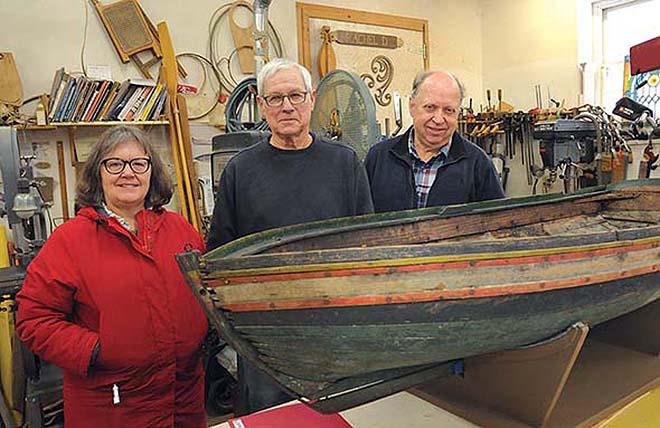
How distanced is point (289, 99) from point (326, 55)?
282 centimetres

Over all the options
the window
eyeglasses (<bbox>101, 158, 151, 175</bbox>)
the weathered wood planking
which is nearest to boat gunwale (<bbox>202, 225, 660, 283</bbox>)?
the weathered wood planking

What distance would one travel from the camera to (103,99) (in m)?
3.31

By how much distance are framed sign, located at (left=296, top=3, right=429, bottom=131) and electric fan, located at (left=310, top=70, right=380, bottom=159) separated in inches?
52.4

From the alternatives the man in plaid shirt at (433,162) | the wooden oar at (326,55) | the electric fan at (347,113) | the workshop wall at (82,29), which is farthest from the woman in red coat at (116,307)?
the wooden oar at (326,55)

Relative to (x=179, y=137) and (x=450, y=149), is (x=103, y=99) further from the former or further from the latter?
(x=450, y=149)

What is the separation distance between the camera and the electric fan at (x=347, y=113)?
2.74 m

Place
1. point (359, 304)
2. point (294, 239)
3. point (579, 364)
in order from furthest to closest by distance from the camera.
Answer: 1. point (579, 364)
2. point (294, 239)
3. point (359, 304)

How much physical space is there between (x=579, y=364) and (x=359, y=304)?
2.74 feet

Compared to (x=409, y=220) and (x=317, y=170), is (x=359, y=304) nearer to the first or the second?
(x=409, y=220)

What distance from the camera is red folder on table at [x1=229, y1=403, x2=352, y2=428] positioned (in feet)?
4.16

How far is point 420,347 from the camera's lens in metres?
1.08

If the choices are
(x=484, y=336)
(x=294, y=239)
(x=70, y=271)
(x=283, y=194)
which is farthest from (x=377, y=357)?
(x=70, y=271)

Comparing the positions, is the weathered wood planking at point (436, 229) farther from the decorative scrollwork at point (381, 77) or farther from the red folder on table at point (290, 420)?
the decorative scrollwork at point (381, 77)

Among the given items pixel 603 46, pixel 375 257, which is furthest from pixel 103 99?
pixel 603 46
